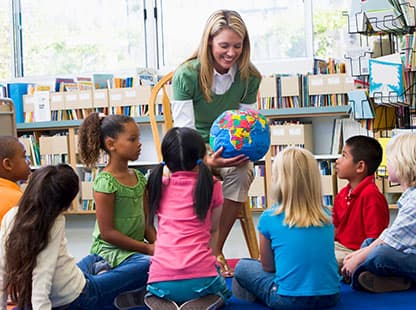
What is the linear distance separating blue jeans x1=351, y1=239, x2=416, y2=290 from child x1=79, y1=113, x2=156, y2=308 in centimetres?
86

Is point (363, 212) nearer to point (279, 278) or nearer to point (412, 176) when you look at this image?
point (412, 176)

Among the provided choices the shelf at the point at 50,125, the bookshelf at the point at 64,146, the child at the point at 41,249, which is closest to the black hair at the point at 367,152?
the child at the point at 41,249

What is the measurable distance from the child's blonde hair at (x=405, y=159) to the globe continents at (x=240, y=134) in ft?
1.70

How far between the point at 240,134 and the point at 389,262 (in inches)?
29.7

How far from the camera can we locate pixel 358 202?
285cm

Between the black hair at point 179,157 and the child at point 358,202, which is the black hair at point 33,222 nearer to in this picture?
the black hair at point 179,157

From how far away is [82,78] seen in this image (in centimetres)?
596

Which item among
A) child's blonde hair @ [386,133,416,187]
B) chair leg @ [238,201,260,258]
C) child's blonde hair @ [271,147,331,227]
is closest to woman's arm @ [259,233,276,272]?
child's blonde hair @ [271,147,331,227]

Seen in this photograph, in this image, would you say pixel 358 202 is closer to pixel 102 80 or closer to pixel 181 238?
pixel 181 238

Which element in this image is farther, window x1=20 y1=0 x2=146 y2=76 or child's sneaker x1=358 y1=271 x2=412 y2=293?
window x1=20 y1=0 x2=146 y2=76

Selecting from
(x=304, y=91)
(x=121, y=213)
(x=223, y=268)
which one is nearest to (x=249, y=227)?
(x=223, y=268)

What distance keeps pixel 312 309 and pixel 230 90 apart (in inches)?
44.3

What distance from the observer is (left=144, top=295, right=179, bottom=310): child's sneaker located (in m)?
2.26

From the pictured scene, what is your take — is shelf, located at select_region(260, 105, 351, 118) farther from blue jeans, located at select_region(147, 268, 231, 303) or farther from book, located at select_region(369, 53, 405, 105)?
blue jeans, located at select_region(147, 268, 231, 303)
